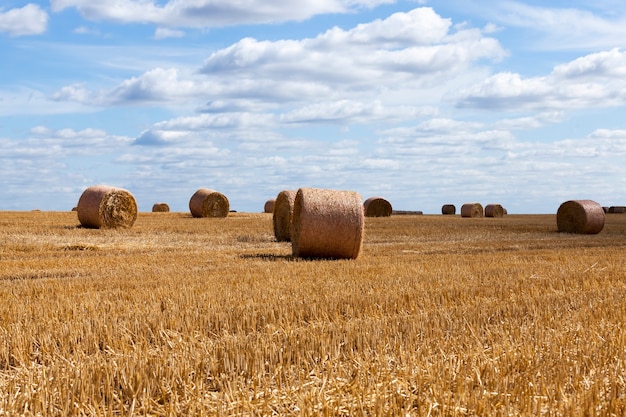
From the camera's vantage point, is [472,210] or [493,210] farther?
[493,210]

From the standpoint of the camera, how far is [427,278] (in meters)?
9.66

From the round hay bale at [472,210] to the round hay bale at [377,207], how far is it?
21.8ft

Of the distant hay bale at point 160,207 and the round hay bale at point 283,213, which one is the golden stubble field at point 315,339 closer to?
the round hay bale at point 283,213

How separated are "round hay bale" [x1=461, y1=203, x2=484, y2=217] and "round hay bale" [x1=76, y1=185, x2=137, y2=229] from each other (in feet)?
67.5

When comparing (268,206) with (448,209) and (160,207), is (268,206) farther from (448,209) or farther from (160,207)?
(448,209)

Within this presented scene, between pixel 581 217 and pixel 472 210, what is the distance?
14135mm

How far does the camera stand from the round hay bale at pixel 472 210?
125 ft

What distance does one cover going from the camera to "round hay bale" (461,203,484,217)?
38.1m

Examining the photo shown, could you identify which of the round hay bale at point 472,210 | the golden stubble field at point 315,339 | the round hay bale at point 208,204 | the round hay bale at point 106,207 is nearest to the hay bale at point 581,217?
the golden stubble field at point 315,339

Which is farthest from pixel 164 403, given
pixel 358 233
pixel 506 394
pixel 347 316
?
pixel 358 233

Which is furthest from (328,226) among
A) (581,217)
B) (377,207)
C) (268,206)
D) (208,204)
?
(268,206)

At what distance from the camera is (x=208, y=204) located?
3022cm

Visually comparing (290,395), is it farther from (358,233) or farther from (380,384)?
(358,233)

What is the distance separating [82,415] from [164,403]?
1.52 feet
